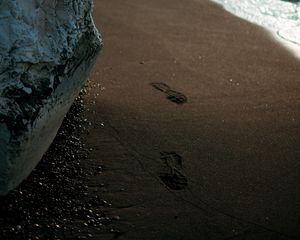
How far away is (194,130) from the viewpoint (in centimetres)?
315

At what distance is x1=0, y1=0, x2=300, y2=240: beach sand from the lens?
2.30m

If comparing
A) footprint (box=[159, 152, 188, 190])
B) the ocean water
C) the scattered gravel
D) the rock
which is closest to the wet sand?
footprint (box=[159, 152, 188, 190])

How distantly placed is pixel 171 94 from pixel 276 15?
338 cm

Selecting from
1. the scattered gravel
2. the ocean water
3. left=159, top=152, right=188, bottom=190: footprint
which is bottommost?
the scattered gravel

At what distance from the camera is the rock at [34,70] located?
6.53ft

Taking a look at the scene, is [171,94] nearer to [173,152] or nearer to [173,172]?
[173,152]

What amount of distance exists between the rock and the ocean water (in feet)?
11.0

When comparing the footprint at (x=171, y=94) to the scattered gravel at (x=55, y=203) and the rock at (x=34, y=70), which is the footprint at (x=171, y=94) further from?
the rock at (x=34, y=70)

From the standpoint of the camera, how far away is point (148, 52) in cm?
425

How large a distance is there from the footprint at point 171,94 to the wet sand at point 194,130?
0.06 ft

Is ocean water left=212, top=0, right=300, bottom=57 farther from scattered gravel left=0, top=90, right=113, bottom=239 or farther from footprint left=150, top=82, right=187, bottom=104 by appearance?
scattered gravel left=0, top=90, right=113, bottom=239

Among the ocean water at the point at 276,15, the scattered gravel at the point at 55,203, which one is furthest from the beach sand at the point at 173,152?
the ocean water at the point at 276,15

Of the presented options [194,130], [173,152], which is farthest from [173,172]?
[194,130]

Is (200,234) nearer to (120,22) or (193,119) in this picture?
(193,119)
